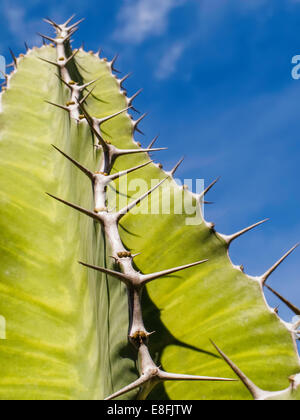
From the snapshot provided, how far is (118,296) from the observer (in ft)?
4.42

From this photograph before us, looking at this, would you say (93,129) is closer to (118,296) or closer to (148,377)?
(118,296)

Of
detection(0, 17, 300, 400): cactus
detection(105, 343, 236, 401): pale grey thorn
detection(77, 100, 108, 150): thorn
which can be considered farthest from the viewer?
detection(77, 100, 108, 150): thorn

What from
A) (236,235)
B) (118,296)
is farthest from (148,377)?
(236,235)

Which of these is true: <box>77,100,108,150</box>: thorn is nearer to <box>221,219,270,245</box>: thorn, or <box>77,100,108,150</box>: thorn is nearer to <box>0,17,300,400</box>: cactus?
<box>0,17,300,400</box>: cactus

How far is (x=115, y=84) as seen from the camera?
3.07 meters

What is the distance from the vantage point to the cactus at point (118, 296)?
1307mm

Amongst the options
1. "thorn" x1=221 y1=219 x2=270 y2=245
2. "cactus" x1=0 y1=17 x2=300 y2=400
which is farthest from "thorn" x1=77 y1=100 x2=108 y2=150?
"thorn" x1=221 y1=219 x2=270 y2=245

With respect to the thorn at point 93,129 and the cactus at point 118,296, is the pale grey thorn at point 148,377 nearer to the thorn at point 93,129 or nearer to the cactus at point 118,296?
the cactus at point 118,296

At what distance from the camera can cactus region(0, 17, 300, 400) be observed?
131 cm

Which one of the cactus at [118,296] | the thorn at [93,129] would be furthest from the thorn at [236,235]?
the thorn at [93,129]

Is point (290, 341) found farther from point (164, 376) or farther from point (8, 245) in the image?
point (8, 245)
